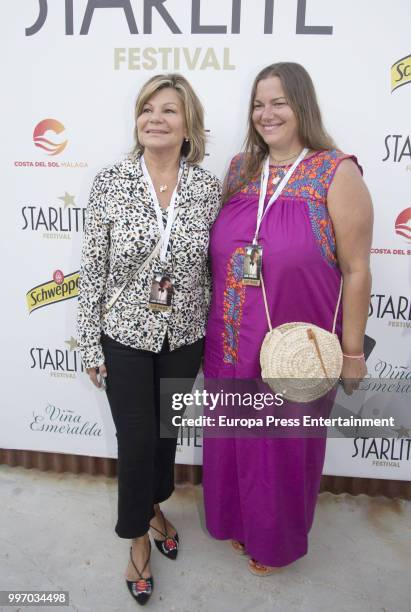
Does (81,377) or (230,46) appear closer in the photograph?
(230,46)

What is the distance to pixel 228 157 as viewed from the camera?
6.85ft

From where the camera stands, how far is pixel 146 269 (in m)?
1.57

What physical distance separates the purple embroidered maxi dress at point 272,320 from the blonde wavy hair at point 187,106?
0.63 ft

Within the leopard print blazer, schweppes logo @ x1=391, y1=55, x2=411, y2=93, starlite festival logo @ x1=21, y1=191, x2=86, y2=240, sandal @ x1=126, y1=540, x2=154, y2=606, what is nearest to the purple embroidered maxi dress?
the leopard print blazer

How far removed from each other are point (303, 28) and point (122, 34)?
74cm

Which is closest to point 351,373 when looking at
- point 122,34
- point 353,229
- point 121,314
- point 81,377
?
point 353,229

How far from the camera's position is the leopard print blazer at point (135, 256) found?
1.54 meters

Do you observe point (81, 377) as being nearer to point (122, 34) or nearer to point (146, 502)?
point (146, 502)

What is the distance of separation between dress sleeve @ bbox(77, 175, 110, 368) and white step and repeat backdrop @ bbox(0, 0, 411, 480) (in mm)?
632

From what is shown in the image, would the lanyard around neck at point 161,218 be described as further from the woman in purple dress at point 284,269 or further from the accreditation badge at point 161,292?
the woman in purple dress at point 284,269

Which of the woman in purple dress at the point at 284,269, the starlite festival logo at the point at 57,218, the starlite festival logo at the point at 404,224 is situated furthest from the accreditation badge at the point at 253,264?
the starlite festival logo at the point at 57,218

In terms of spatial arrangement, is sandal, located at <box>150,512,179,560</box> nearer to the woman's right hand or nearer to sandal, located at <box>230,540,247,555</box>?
sandal, located at <box>230,540,247,555</box>

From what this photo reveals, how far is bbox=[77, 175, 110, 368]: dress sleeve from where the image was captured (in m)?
1.57

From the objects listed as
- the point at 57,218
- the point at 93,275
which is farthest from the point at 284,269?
the point at 57,218
